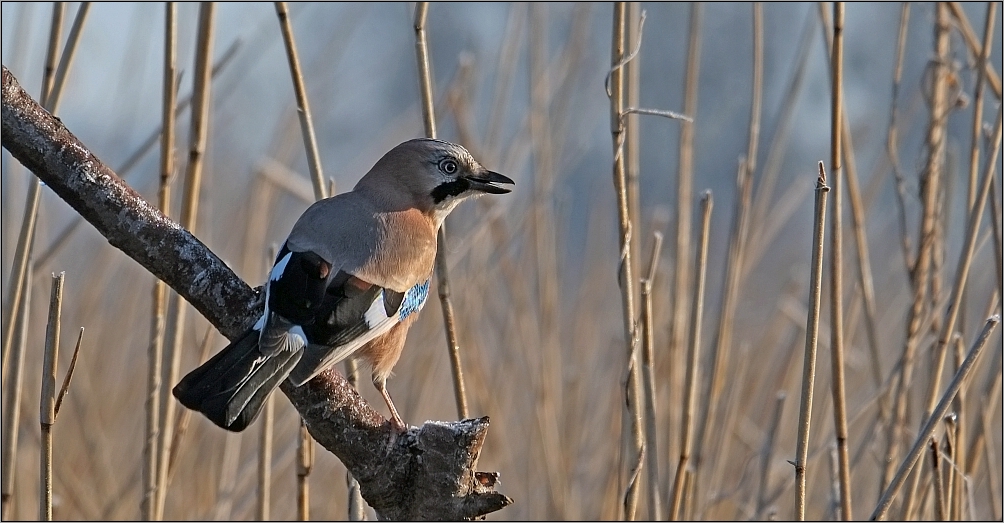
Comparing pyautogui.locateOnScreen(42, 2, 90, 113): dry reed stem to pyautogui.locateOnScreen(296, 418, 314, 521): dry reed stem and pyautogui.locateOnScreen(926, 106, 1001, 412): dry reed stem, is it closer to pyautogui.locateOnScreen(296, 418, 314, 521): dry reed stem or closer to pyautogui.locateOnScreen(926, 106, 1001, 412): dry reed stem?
pyautogui.locateOnScreen(296, 418, 314, 521): dry reed stem

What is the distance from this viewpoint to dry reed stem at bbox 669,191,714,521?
76.8 inches

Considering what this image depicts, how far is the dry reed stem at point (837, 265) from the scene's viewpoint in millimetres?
1790

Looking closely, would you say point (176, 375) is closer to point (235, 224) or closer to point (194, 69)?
point (194, 69)

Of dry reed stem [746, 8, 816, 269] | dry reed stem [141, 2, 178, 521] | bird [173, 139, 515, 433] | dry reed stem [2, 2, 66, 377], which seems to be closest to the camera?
bird [173, 139, 515, 433]

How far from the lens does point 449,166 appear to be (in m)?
2.20

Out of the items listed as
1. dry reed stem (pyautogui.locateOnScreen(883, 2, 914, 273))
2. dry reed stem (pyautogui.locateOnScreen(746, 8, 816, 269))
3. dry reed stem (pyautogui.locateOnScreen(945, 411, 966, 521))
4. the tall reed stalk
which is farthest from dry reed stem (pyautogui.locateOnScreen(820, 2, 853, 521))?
dry reed stem (pyautogui.locateOnScreen(746, 8, 816, 269))

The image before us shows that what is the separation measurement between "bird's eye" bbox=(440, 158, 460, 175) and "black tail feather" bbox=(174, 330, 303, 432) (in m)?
0.74

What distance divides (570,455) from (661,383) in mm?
394

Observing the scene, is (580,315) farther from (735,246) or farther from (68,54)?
(68,54)

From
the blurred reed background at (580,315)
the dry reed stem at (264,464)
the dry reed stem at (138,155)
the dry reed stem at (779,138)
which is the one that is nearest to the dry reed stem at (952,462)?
the blurred reed background at (580,315)

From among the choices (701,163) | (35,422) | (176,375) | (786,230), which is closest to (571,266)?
(786,230)

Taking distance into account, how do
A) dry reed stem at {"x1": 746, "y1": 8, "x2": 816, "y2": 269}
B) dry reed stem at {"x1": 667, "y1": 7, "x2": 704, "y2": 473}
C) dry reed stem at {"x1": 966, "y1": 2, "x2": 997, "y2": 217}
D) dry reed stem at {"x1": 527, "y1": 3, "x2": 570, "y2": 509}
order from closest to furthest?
dry reed stem at {"x1": 966, "y1": 2, "x2": 997, "y2": 217} → dry reed stem at {"x1": 667, "y1": 7, "x2": 704, "y2": 473} → dry reed stem at {"x1": 746, "y1": 8, "x2": 816, "y2": 269} → dry reed stem at {"x1": 527, "y1": 3, "x2": 570, "y2": 509}

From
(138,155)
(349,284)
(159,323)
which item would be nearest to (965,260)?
(349,284)

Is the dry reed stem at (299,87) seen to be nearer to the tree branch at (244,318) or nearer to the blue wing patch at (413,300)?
the blue wing patch at (413,300)
